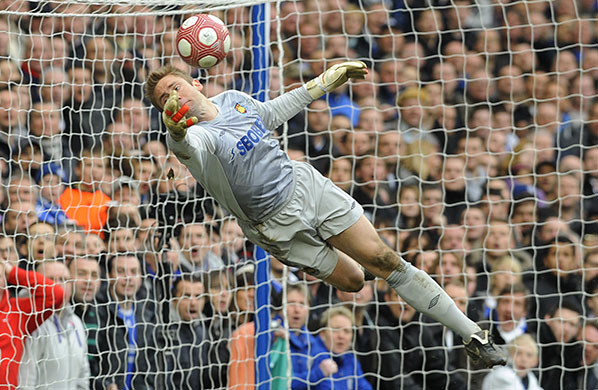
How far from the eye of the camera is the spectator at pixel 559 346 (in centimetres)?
689

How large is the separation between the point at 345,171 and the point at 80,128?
214 cm

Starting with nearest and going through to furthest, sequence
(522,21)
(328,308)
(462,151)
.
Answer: (328,308) < (462,151) < (522,21)

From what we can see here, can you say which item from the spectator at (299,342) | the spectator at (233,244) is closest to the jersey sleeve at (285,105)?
the spectator at (299,342)

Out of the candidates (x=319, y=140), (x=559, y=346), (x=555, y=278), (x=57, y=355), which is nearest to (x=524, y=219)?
(x=555, y=278)

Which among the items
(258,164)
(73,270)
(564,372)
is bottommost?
(564,372)

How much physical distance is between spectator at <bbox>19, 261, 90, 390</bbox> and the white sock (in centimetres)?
248

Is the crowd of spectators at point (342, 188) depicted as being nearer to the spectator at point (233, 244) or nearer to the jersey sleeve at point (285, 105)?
the spectator at point (233, 244)

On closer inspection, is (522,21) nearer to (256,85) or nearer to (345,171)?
(345,171)

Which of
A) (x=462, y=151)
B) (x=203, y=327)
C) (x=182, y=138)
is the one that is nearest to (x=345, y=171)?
(x=462, y=151)

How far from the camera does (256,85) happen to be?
695 centimetres

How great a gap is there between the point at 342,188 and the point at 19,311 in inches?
97.6

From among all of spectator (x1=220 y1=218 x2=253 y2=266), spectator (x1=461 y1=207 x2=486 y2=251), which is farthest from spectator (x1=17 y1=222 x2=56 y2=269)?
spectator (x1=461 y1=207 x2=486 y2=251)

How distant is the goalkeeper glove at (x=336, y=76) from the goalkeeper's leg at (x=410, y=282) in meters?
0.75

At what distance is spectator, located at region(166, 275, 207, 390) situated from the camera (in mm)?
6980
